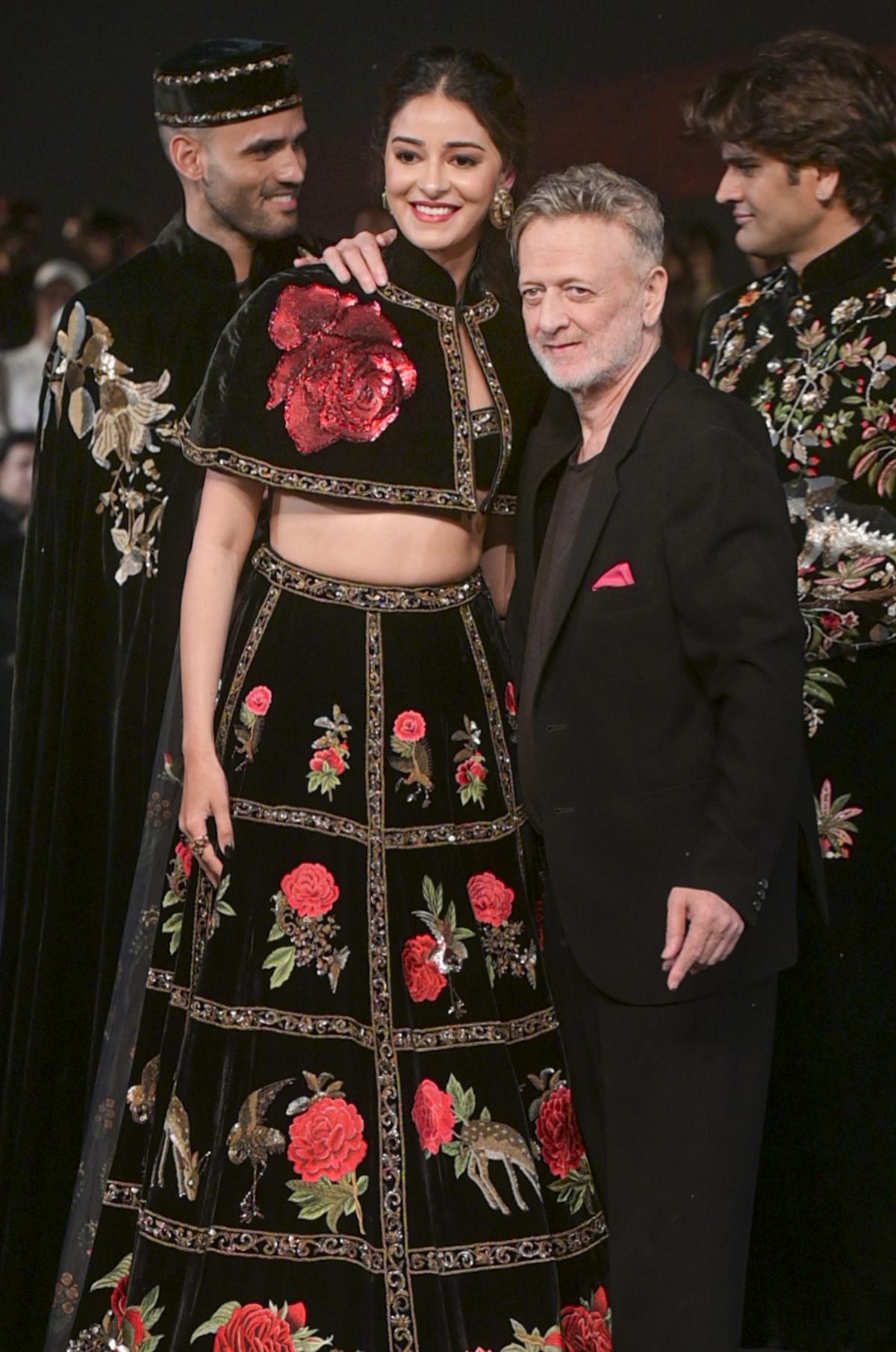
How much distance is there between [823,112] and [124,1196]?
2007mm

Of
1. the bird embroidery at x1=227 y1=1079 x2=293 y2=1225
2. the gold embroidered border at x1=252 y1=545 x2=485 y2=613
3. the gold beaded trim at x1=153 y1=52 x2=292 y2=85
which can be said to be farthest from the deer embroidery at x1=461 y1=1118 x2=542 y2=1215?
the gold beaded trim at x1=153 y1=52 x2=292 y2=85

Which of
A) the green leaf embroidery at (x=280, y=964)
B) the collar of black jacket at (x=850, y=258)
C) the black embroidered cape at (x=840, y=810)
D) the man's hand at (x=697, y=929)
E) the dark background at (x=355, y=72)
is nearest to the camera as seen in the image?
the man's hand at (x=697, y=929)

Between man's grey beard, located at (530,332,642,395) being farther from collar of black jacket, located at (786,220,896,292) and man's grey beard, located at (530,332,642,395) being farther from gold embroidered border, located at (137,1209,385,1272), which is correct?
gold embroidered border, located at (137,1209,385,1272)

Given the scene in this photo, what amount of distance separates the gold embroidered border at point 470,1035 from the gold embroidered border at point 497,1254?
0.27 meters

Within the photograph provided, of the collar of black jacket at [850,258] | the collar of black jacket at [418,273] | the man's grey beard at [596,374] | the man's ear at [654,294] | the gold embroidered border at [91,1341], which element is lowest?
the gold embroidered border at [91,1341]

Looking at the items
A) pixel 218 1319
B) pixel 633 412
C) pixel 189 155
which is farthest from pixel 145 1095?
pixel 189 155

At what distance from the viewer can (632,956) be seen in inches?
92.7

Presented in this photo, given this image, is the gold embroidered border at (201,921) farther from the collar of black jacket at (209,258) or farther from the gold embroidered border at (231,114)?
the gold embroidered border at (231,114)

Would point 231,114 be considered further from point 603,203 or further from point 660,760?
point 660,760

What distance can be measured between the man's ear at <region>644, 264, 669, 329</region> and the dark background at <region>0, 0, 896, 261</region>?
3.01 ft

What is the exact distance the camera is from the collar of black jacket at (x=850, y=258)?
2963 mm

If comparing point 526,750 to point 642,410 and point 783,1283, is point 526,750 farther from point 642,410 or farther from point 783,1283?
point 783,1283

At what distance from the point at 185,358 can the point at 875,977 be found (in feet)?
4.95

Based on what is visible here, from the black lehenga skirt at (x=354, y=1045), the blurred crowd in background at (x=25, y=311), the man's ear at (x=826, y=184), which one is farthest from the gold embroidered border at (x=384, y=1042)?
the blurred crowd in background at (x=25, y=311)
